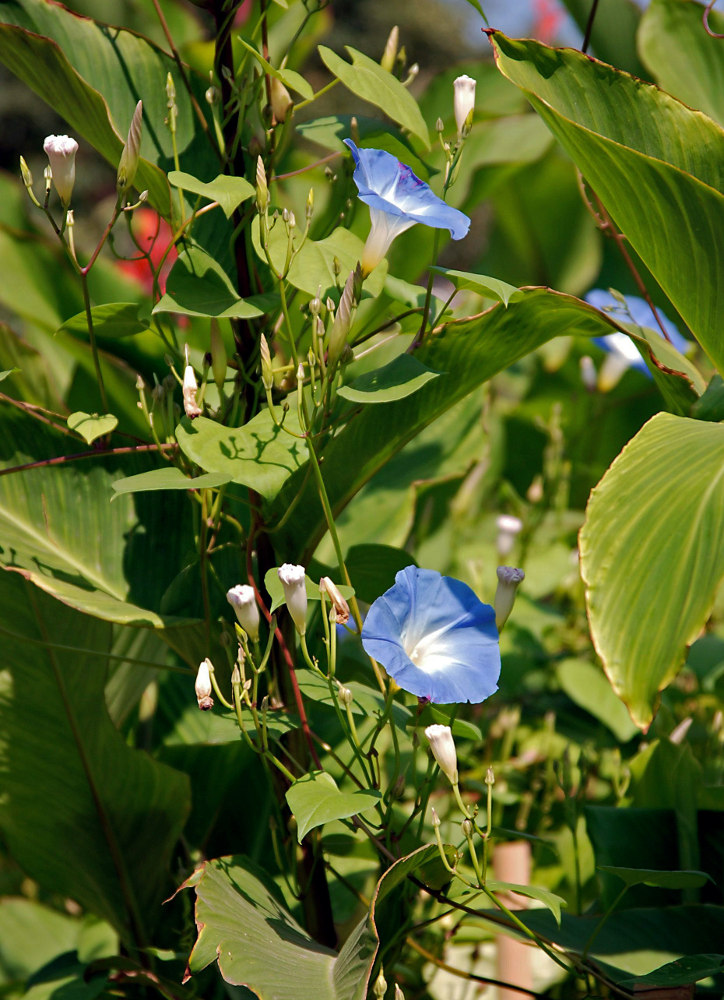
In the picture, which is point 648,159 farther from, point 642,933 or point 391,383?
point 642,933

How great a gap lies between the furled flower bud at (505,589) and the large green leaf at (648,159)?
0.82 feet

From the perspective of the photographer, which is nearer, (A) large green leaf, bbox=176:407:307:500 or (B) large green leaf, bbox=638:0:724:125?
(A) large green leaf, bbox=176:407:307:500

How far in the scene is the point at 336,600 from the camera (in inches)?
21.5

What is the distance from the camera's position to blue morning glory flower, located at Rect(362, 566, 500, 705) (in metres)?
0.58

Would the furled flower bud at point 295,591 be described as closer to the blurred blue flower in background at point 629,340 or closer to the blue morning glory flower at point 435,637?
the blue morning glory flower at point 435,637

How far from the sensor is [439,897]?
0.61 metres

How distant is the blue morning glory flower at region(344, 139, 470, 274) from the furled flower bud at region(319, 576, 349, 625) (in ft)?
0.74

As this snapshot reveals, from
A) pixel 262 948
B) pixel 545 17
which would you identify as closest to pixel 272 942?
pixel 262 948

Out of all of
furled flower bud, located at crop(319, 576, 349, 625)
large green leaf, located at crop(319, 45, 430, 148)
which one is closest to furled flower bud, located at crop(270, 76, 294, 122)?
large green leaf, located at crop(319, 45, 430, 148)

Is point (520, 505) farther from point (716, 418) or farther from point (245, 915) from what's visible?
point (245, 915)

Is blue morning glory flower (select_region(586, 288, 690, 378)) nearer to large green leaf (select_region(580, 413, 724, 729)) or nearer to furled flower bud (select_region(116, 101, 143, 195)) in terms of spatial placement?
large green leaf (select_region(580, 413, 724, 729))

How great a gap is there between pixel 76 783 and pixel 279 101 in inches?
24.3

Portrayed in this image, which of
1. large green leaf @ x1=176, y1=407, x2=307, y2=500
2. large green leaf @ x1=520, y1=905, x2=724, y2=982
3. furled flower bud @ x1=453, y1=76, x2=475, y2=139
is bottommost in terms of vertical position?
large green leaf @ x1=520, y1=905, x2=724, y2=982

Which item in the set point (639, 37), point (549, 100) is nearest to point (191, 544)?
point (549, 100)
